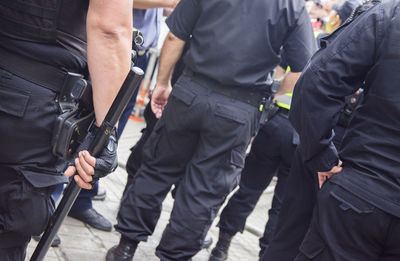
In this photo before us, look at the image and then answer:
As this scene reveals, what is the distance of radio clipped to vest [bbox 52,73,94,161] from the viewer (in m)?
1.77

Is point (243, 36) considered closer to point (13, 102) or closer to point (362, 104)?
point (362, 104)

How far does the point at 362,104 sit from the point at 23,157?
1.52m

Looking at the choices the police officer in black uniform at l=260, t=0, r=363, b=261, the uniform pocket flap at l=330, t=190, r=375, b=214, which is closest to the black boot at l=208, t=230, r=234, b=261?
the police officer in black uniform at l=260, t=0, r=363, b=261

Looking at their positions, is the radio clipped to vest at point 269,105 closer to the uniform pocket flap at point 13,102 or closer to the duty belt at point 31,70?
the duty belt at point 31,70

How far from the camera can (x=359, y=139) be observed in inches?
86.1

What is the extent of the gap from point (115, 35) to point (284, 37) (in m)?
1.78

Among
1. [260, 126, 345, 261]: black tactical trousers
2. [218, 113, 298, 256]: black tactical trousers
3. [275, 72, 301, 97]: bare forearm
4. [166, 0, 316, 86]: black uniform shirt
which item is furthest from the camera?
[218, 113, 298, 256]: black tactical trousers

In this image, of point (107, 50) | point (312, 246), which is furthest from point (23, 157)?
point (312, 246)

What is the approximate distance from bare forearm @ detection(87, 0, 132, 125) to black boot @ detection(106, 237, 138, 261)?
64.5 inches

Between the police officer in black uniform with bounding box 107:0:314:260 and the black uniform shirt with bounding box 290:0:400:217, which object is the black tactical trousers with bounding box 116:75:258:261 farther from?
the black uniform shirt with bounding box 290:0:400:217

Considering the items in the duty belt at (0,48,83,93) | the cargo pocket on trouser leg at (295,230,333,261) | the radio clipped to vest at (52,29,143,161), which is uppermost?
the duty belt at (0,48,83,93)

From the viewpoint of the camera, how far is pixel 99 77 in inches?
70.8

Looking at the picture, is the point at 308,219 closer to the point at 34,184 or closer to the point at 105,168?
the point at 105,168

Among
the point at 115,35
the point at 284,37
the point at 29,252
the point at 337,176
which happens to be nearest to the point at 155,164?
the point at 29,252
